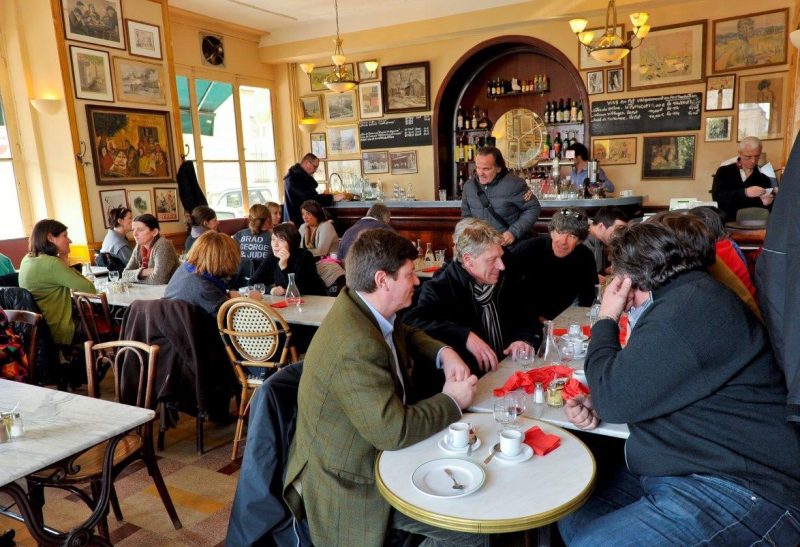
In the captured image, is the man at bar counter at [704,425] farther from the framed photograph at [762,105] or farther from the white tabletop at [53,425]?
the framed photograph at [762,105]

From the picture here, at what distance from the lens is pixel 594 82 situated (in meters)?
7.74

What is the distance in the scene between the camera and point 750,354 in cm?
154

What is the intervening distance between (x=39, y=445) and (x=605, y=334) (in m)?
1.83

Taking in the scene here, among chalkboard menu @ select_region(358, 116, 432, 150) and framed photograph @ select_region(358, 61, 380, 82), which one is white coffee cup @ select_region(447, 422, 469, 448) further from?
framed photograph @ select_region(358, 61, 380, 82)

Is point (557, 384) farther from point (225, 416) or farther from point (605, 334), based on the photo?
point (225, 416)

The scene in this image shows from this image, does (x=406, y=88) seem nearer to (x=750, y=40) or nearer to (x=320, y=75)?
(x=320, y=75)

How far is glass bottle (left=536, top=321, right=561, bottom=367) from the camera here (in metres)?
2.44

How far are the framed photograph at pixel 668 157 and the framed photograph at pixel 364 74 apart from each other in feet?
14.2

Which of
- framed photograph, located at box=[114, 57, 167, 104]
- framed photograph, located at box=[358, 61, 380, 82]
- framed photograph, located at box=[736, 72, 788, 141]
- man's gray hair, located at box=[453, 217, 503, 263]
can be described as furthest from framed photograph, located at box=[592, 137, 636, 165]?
framed photograph, located at box=[114, 57, 167, 104]

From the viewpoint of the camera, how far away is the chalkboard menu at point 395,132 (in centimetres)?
915

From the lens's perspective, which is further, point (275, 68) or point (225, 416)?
point (275, 68)

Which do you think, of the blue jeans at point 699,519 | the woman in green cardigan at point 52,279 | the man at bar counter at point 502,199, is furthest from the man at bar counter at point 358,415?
the man at bar counter at point 502,199

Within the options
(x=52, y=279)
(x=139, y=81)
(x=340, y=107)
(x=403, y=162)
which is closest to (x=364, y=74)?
(x=340, y=107)

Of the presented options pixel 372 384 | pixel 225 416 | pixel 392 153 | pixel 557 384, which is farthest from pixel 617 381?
pixel 392 153
